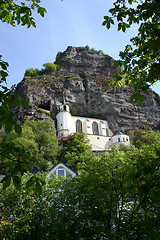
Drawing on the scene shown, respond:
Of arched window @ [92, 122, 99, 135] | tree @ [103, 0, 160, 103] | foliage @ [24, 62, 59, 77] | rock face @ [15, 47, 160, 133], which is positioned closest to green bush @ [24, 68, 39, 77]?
foliage @ [24, 62, 59, 77]

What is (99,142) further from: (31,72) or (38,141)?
(31,72)

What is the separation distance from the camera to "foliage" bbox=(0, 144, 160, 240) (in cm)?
937

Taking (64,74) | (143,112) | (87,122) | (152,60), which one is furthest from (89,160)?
(64,74)

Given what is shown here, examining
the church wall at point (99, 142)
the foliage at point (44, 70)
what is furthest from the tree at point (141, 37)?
the foliage at point (44, 70)

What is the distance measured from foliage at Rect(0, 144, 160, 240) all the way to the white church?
40695mm

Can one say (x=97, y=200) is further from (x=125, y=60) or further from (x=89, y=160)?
(x=125, y=60)

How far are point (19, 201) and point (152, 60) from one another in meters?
8.88

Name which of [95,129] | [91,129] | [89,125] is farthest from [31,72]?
[95,129]

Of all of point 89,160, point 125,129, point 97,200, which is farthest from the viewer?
point 125,129

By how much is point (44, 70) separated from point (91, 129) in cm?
2723

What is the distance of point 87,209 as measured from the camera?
9.98 meters

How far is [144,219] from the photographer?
365 inches

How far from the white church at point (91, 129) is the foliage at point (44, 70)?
18.0 m

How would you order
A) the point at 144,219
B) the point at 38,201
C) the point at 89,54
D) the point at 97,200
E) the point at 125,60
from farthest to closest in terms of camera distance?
the point at 89,54, the point at 38,201, the point at 97,200, the point at 144,219, the point at 125,60
